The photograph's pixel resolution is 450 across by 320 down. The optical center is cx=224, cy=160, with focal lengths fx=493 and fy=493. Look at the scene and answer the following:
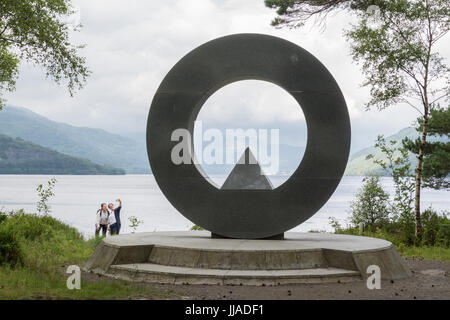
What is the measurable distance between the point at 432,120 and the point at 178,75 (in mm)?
9386

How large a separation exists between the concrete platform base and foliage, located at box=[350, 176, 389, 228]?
Answer: 287 inches

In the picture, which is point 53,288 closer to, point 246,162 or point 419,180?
point 246,162

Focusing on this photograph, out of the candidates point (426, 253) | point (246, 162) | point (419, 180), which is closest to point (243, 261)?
point (246, 162)

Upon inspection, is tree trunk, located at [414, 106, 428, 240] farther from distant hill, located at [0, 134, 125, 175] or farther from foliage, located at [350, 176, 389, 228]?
distant hill, located at [0, 134, 125, 175]

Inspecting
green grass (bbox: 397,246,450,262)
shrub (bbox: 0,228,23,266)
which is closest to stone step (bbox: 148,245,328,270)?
shrub (bbox: 0,228,23,266)

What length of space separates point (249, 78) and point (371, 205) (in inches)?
331

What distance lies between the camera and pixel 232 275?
7.38 metres

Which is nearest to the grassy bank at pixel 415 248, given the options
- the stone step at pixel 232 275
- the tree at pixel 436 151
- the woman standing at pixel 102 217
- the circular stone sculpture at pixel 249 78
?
the tree at pixel 436 151

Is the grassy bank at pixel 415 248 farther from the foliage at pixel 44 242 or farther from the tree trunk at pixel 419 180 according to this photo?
the foliage at pixel 44 242

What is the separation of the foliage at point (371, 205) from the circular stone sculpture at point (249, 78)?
23.4ft

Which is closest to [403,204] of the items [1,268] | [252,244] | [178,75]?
[252,244]

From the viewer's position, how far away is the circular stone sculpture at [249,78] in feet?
29.7

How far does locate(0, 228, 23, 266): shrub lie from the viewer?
309 inches
